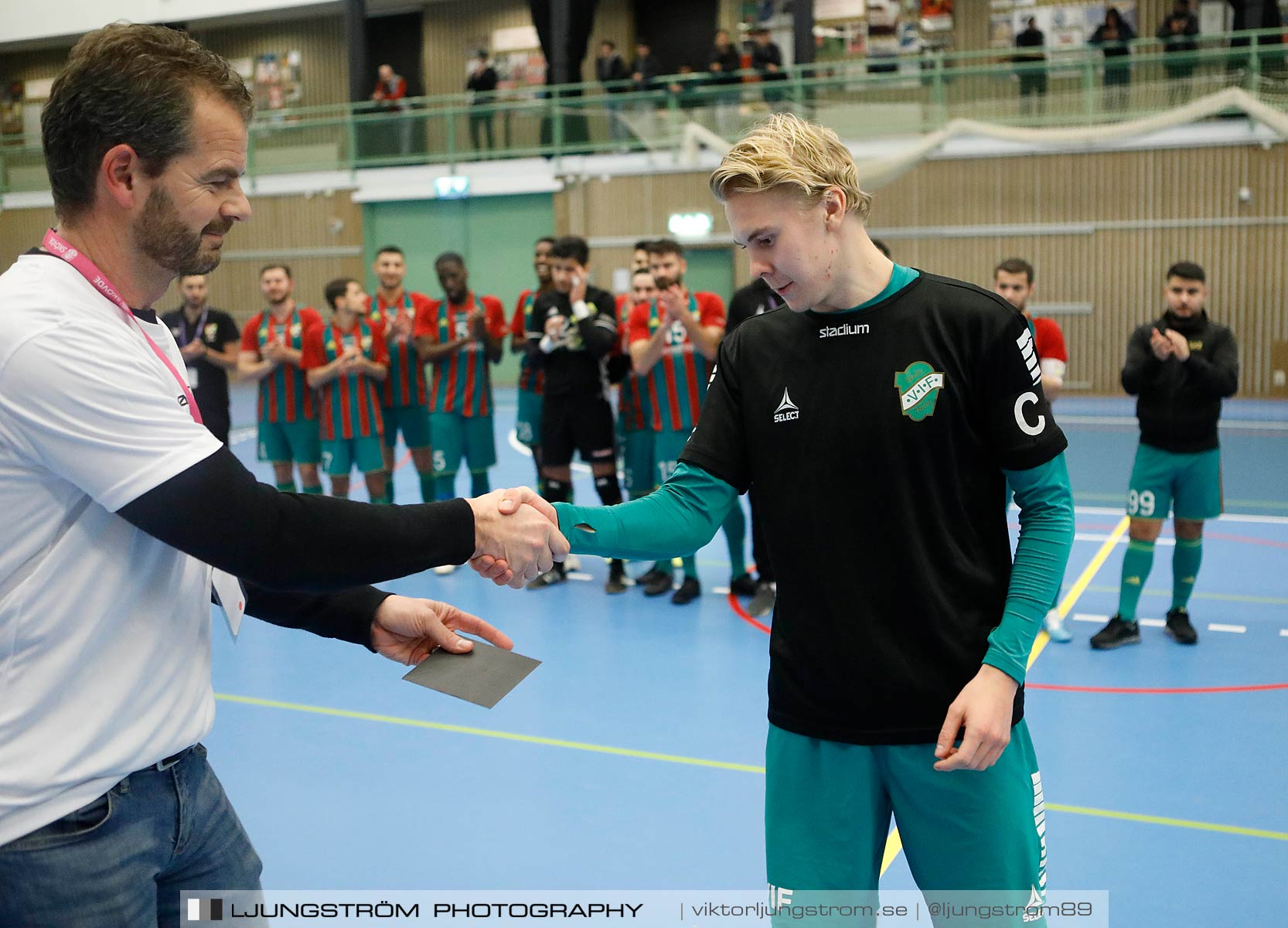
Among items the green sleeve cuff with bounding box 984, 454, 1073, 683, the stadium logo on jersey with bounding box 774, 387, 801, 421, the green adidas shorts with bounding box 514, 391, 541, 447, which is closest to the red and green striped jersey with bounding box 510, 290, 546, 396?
the green adidas shorts with bounding box 514, 391, 541, 447

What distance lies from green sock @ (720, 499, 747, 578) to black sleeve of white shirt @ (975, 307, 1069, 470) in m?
5.35

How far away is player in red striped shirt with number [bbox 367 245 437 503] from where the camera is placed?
9.43 m

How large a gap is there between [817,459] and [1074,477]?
10.0 meters

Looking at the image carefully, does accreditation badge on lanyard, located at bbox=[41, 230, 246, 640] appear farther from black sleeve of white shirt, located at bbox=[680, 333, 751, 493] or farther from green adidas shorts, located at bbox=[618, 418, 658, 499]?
green adidas shorts, located at bbox=[618, 418, 658, 499]

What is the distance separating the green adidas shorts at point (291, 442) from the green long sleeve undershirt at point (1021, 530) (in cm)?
747

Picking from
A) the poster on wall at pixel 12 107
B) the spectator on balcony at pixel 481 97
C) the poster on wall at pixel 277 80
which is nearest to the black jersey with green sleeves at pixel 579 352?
the spectator on balcony at pixel 481 97

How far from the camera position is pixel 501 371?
70.6 feet

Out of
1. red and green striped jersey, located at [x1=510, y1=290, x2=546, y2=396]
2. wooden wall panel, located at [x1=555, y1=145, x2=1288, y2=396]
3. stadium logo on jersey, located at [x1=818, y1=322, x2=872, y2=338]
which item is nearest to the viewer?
stadium logo on jersey, located at [x1=818, y1=322, x2=872, y2=338]

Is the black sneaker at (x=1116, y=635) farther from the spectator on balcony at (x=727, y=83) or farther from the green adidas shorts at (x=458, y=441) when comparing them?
the spectator on balcony at (x=727, y=83)

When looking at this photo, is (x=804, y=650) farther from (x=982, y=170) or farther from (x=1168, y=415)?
(x=982, y=170)

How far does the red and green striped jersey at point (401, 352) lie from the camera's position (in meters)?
9.44

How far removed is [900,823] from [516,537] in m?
0.96

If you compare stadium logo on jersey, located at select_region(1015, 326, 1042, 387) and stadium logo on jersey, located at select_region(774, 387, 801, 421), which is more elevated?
stadium logo on jersey, located at select_region(1015, 326, 1042, 387)

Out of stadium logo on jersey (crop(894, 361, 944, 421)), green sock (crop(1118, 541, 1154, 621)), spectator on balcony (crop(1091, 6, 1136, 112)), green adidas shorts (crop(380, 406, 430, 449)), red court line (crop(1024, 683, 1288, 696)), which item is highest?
spectator on balcony (crop(1091, 6, 1136, 112))
